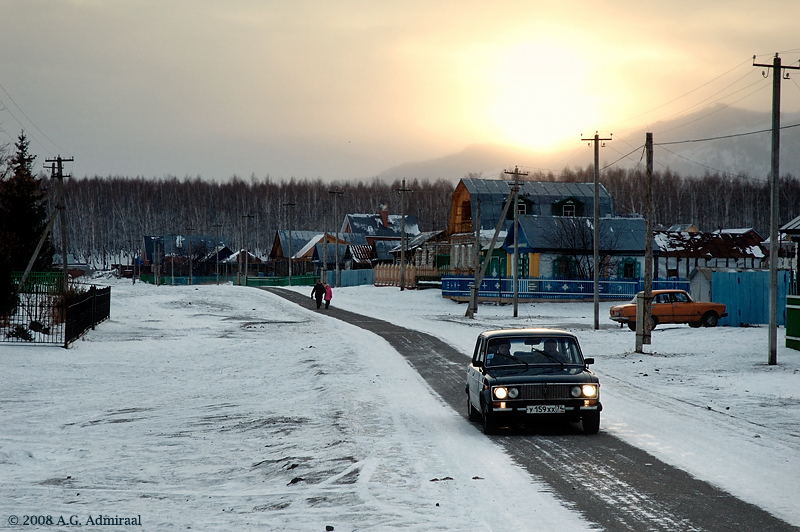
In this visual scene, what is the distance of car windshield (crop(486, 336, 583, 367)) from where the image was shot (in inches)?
467

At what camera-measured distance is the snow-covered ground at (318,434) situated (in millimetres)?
7395

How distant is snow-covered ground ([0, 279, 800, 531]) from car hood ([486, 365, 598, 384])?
956mm

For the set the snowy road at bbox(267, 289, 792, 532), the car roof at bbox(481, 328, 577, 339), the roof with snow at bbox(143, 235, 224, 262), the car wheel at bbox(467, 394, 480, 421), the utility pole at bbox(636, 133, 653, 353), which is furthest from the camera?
the roof with snow at bbox(143, 235, 224, 262)

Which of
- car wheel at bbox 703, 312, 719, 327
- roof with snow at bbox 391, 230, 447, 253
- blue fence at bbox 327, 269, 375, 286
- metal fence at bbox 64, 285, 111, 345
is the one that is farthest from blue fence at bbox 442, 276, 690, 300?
blue fence at bbox 327, 269, 375, 286

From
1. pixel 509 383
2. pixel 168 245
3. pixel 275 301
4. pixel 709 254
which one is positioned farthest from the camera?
pixel 168 245

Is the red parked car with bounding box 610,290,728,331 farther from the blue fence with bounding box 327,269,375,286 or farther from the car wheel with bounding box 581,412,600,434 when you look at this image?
the blue fence with bounding box 327,269,375,286

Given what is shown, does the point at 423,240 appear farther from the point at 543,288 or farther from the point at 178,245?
the point at 178,245

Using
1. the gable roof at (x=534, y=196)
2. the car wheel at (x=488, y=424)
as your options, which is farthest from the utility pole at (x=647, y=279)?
the gable roof at (x=534, y=196)

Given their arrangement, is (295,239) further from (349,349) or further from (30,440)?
(30,440)

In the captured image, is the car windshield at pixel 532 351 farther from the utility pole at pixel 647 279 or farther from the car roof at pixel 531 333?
the utility pole at pixel 647 279

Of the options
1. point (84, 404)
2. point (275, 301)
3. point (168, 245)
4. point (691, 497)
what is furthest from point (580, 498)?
point (168, 245)

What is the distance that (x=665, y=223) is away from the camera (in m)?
151

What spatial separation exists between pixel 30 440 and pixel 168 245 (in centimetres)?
13059

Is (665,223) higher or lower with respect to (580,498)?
higher
